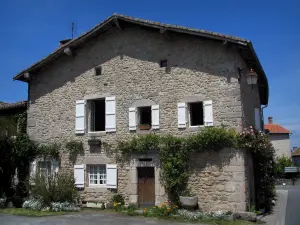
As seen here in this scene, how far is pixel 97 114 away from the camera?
49.2 feet

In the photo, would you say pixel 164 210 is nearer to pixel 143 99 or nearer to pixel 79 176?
pixel 79 176

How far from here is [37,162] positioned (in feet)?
45.0

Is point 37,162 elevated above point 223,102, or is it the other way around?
point 223,102

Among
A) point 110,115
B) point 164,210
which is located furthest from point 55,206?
point 164,210

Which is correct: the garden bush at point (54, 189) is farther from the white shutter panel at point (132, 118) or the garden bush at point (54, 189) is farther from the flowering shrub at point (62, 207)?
the white shutter panel at point (132, 118)

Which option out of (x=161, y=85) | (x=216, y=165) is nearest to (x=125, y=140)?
(x=161, y=85)

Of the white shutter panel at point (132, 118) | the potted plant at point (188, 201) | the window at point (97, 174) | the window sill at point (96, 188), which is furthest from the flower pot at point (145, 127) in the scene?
the potted plant at point (188, 201)

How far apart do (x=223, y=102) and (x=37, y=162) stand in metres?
8.08

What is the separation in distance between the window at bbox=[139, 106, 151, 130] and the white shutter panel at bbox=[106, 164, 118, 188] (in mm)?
1815

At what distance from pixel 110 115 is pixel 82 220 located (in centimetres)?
416

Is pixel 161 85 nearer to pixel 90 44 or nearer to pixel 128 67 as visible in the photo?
pixel 128 67

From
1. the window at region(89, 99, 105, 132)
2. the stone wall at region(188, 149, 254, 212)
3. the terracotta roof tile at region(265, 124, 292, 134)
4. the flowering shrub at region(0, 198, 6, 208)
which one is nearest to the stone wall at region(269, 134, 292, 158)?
the terracotta roof tile at region(265, 124, 292, 134)

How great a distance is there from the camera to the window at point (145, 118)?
1208cm

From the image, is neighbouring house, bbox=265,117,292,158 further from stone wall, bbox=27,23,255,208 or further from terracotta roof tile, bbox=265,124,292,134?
stone wall, bbox=27,23,255,208
